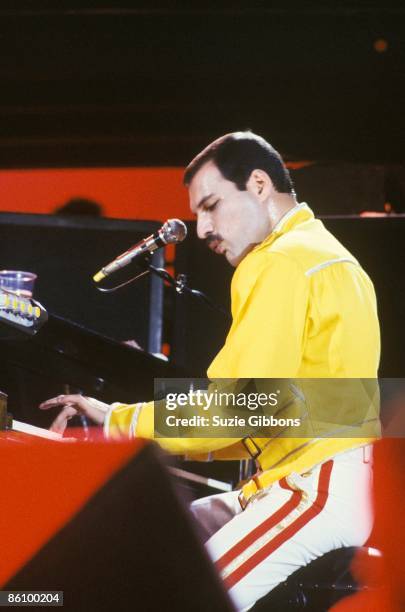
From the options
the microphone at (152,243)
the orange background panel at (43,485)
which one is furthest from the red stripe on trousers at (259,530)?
the microphone at (152,243)

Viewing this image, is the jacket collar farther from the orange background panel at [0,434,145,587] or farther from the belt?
the orange background panel at [0,434,145,587]

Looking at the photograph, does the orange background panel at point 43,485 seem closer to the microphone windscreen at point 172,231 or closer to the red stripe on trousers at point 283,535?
the red stripe on trousers at point 283,535

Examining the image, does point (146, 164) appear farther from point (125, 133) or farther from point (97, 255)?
point (97, 255)

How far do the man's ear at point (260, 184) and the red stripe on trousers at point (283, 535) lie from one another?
0.73 m

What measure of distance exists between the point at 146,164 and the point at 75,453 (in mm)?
5453

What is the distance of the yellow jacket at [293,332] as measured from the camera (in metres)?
1.67

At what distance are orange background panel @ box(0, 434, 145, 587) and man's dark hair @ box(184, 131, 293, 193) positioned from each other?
1.50 meters

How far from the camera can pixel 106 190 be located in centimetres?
584

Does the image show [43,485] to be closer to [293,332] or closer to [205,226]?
[293,332]

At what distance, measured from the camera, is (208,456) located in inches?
78.6

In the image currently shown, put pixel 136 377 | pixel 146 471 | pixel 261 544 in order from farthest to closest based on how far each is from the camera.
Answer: pixel 136 377, pixel 261 544, pixel 146 471

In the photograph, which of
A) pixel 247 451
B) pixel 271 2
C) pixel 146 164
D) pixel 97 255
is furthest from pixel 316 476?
pixel 146 164

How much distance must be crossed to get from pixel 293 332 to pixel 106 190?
432 cm

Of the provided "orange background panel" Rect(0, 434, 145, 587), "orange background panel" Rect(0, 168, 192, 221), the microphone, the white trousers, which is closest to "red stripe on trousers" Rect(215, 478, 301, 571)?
the white trousers
